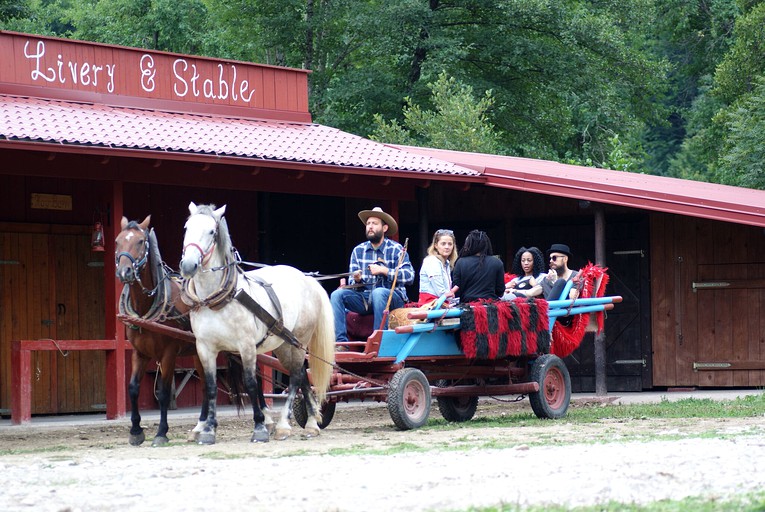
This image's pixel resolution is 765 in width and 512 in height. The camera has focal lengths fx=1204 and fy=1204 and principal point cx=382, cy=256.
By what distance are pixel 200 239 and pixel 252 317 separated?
0.89 meters

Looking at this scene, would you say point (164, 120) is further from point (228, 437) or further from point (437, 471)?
point (437, 471)

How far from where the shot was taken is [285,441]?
10227mm

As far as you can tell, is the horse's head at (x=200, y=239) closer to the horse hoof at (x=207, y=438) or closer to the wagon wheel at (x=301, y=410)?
the horse hoof at (x=207, y=438)

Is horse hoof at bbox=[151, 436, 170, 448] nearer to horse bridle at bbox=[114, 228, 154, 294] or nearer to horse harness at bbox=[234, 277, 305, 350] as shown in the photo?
horse harness at bbox=[234, 277, 305, 350]

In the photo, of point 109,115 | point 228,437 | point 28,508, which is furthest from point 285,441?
point 109,115

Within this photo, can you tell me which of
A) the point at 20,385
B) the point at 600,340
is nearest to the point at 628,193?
the point at 600,340

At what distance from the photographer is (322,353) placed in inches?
424

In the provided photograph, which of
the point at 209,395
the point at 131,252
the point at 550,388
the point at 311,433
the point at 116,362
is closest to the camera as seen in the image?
the point at 131,252

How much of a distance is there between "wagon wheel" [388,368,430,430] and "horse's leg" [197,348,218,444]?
1653mm

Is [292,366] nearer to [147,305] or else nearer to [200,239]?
[147,305]

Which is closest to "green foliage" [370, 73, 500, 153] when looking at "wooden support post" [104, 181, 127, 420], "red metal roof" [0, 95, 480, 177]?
"red metal roof" [0, 95, 480, 177]

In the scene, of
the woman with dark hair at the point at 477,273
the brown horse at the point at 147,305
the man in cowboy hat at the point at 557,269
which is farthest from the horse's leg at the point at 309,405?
the man in cowboy hat at the point at 557,269

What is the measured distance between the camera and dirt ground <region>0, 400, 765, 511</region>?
250 inches

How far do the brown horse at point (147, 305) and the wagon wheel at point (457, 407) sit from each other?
9.65 feet
